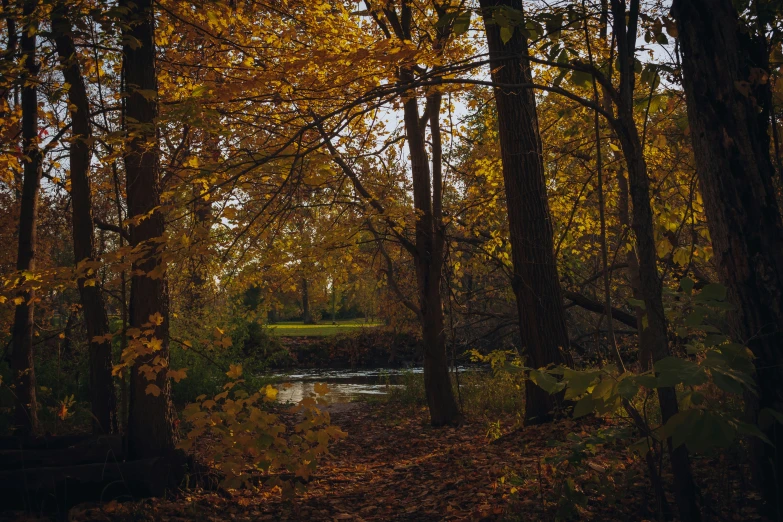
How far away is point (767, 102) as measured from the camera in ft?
11.1

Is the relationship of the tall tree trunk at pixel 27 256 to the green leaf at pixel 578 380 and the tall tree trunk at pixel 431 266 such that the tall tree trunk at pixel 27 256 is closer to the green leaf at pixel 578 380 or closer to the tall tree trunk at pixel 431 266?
the tall tree trunk at pixel 431 266

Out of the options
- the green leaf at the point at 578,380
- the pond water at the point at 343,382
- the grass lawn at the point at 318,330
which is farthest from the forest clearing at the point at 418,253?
the grass lawn at the point at 318,330

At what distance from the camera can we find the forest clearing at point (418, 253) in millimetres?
3256

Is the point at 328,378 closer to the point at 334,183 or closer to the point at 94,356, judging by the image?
the point at 334,183

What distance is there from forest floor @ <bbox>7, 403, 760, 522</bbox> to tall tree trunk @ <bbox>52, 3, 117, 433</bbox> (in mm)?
2254

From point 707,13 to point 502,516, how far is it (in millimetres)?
3327

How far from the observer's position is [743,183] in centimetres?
324

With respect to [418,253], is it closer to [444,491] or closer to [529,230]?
[529,230]

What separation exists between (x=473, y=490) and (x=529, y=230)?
10.4 feet

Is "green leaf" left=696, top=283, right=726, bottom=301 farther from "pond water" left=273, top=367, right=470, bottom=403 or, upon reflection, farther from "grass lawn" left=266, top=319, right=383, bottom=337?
"grass lawn" left=266, top=319, right=383, bottom=337

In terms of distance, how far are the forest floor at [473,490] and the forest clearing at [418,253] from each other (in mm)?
33

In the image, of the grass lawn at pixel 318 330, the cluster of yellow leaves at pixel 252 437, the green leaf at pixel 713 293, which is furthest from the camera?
the grass lawn at pixel 318 330

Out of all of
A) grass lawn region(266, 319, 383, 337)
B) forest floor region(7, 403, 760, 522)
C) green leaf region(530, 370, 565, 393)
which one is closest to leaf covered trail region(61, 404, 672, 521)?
forest floor region(7, 403, 760, 522)

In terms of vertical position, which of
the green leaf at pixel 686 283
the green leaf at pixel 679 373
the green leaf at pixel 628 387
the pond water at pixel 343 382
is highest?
the green leaf at pixel 686 283
